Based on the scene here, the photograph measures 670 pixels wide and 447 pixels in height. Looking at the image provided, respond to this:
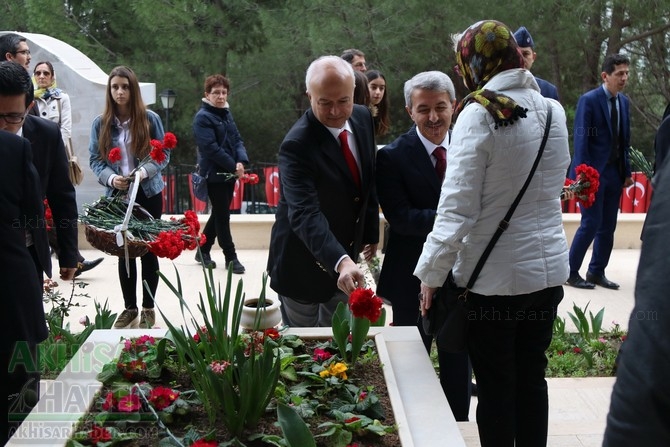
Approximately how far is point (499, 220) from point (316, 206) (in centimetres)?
81

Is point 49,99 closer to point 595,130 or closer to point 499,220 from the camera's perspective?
point 595,130

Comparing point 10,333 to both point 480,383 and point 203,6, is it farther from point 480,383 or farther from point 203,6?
point 203,6

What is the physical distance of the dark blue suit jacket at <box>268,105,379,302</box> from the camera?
312cm

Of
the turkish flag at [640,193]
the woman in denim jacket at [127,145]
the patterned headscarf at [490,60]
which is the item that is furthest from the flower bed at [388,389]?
the turkish flag at [640,193]

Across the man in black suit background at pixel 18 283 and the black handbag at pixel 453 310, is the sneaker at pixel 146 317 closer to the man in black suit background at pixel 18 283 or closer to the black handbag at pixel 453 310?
the man in black suit background at pixel 18 283

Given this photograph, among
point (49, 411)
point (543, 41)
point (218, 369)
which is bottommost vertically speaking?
point (49, 411)

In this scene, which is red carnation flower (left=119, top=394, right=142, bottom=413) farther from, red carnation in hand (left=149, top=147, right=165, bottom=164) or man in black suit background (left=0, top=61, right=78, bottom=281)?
red carnation in hand (left=149, top=147, right=165, bottom=164)

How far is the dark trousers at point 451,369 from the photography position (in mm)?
3438

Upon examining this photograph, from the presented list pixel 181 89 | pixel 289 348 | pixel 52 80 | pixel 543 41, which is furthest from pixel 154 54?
pixel 289 348

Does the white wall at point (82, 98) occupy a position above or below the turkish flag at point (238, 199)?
above

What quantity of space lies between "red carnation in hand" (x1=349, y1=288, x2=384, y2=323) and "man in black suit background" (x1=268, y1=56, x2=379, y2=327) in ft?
0.79

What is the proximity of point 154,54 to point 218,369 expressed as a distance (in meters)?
15.8

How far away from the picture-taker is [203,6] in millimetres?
16234

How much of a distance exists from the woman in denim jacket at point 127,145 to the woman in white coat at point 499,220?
2894 mm
